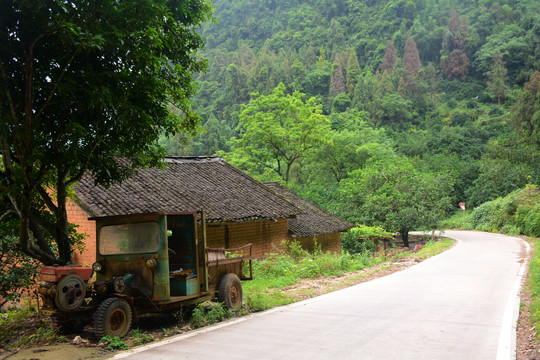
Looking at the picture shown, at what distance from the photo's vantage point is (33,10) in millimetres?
6684

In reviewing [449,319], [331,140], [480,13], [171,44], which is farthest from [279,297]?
[480,13]

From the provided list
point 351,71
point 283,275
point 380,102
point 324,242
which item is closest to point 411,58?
point 351,71

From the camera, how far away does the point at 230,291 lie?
9156mm

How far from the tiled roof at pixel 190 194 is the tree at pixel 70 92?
4.26 m

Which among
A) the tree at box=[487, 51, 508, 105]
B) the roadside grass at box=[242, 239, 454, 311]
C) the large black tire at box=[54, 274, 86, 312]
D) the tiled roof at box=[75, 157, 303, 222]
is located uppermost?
the tree at box=[487, 51, 508, 105]

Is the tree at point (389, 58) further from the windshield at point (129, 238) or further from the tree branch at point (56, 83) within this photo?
the tree branch at point (56, 83)

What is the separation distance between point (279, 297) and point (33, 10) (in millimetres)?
7630

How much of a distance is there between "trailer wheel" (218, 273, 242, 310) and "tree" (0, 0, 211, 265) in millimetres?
2968

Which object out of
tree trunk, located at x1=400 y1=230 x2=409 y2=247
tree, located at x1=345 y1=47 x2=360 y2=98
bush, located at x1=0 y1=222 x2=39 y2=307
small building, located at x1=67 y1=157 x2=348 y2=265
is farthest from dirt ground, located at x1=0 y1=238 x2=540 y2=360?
tree, located at x1=345 y1=47 x2=360 y2=98

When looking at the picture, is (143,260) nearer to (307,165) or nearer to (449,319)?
(449,319)

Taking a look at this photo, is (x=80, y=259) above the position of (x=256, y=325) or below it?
above

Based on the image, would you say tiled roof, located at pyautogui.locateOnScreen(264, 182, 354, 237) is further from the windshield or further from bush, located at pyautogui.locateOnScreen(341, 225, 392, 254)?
the windshield

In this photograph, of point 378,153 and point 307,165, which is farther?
point 307,165

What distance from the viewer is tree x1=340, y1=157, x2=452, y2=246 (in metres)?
31.1
